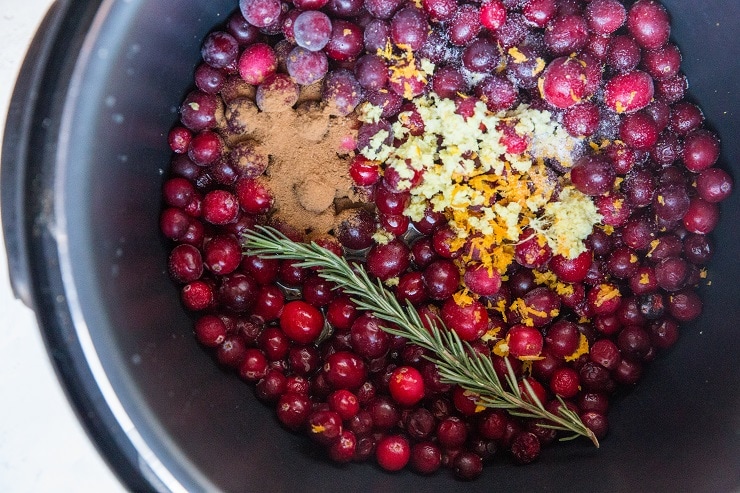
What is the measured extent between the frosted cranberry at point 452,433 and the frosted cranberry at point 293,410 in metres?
0.41

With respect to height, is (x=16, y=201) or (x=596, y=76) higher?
(x=596, y=76)

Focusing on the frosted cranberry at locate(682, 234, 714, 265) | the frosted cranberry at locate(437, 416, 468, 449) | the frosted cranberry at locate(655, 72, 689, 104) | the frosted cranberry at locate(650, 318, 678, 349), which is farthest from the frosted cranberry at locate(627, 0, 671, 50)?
the frosted cranberry at locate(437, 416, 468, 449)

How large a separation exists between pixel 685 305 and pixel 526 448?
0.66 meters

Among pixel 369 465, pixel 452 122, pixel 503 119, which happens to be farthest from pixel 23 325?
pixel 503 119

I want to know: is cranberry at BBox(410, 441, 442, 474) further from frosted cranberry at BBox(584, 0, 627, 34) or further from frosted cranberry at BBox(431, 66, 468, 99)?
frosted cranberry at BBox(584, 0, 627, 34)

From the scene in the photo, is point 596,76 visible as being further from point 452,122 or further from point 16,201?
point 16,201

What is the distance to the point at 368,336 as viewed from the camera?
1794 millimetres

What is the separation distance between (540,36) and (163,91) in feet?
3.54

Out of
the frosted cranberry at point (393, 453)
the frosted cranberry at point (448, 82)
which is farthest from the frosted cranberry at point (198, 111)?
the frosted cranberry at point (393, 453)

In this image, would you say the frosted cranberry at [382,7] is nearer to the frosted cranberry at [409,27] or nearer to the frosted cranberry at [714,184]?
the frosted cranberry at [409,27]

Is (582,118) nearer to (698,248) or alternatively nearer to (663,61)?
(663,61)

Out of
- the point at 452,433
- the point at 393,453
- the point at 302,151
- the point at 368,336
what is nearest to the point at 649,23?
the point at 302,151

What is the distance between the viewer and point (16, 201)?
1307 millimetres

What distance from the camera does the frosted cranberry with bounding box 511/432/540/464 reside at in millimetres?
1743
